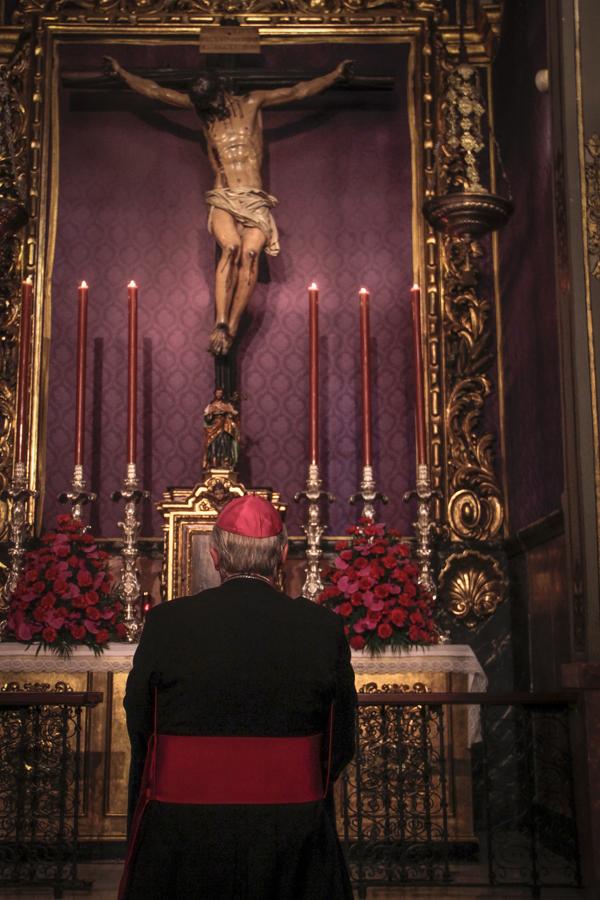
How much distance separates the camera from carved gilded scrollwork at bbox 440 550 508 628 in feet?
22.7

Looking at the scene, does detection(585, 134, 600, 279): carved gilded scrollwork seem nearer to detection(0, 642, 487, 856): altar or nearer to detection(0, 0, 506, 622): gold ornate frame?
detection(0, 642, 487, 856): altar

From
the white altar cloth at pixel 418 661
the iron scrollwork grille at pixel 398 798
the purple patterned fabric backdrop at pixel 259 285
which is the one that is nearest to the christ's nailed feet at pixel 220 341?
the purple patterned fabric backdrop at pixel 259 285

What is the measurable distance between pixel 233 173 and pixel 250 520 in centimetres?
465

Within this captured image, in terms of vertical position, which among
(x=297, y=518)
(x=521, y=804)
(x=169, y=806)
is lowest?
(x=521, y=804)

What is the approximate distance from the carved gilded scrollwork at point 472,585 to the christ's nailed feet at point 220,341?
1781 millimetres

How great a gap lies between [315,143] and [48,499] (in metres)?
2.79

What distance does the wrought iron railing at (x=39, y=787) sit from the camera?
15.4 feet

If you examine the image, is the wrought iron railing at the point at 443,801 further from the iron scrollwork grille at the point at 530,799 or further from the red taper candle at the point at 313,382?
the red taper candle at the point at 313,382

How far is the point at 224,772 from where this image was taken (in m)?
2.70

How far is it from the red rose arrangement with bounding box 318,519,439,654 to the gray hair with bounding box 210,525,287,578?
2.88m

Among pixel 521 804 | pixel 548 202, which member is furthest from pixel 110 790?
pixel 548 202

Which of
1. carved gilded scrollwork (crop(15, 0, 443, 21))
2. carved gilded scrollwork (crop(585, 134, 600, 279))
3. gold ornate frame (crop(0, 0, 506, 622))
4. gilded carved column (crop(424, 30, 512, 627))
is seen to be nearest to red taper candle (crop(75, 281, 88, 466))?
gold ornate frame (crop(0, 0, 506, 622))

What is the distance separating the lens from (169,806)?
2.72m

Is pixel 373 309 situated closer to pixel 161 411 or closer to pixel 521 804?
pixel 161 411
